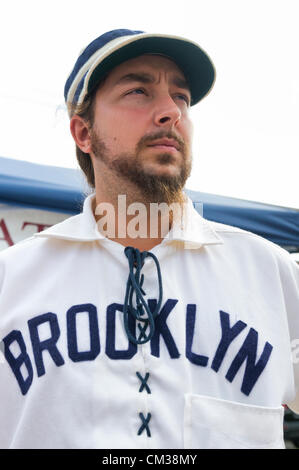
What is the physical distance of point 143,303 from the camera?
3.77ft

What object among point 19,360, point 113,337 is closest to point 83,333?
point 113,337

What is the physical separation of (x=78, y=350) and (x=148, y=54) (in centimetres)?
86

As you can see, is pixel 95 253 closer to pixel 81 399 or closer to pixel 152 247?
pixel 152 247

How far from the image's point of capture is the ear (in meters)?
1.54

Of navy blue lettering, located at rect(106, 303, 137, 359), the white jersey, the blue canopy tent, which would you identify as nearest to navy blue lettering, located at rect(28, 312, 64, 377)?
the white jersey

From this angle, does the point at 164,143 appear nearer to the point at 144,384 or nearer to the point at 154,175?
the point at 154,175

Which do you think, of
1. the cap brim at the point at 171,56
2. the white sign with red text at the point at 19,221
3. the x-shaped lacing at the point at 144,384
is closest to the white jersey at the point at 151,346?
the x-shaped lacing at the point at 144,384

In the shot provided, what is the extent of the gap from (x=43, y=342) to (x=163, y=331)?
0.29m

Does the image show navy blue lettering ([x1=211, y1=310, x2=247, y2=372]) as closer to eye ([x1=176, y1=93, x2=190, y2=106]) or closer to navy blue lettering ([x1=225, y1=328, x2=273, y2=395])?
navy blue lettering ([x1=225, y1=328, x2=273, y2=395])

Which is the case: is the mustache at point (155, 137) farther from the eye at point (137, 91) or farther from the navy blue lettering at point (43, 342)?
the navy blue lettering at point (43, 342)

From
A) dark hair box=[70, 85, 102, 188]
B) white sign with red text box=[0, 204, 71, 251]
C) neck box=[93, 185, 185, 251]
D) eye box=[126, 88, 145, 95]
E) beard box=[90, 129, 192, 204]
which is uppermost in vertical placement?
white sign with red text box=[0, 204, 71, 251]

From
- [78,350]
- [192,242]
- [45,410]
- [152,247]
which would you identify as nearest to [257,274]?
[192,242]

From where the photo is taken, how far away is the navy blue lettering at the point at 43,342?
1122mm

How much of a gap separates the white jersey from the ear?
332 mm
